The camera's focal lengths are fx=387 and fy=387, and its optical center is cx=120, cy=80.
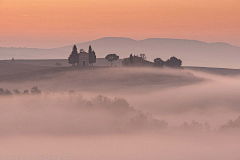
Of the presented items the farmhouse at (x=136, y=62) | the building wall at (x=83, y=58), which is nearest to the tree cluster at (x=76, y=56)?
the building wall at (x=83, y=58)

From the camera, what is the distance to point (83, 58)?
110062 millimetres

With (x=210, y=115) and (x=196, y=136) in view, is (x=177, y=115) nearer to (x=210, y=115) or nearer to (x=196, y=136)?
(x=210, y=115)

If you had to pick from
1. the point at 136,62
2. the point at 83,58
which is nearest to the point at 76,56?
the point at 83,58

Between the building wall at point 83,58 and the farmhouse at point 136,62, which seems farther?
the farmhouse at point 136,62

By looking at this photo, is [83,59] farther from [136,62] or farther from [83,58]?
[136,62]

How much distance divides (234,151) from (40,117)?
1065 inches

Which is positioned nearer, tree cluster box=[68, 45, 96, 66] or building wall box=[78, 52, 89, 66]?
tree cluster box=[68, 45, 96, 66]

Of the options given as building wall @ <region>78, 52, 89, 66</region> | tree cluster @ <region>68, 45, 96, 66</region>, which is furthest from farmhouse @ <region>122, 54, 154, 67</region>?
building wall @ <region>78, 52, 89, 66</region>

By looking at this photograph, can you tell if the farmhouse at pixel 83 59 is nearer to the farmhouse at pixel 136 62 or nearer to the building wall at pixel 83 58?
the building wall at pixel 83 58

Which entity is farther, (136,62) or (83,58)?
(136,62)

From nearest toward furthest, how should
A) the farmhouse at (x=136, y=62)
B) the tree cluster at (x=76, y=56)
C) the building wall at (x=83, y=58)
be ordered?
the tree cluster at (x=76, y=56) < the building wall at (x=83, y=58) < the farmhouse at (x=136, y=62)

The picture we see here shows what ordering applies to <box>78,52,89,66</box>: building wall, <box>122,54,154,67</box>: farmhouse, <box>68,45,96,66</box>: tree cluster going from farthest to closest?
<box>122,54,154,67</box>: farmhouse
<box>78,52,89,66</box>: building wall
<box>68,45,96,66</box>: tree cluster

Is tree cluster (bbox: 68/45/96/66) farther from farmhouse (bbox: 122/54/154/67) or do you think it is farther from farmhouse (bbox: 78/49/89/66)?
farmhouse (bbox: 122/54/154/67)

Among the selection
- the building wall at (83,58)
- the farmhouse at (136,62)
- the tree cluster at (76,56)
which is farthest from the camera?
the farmhouse at (136,62)
